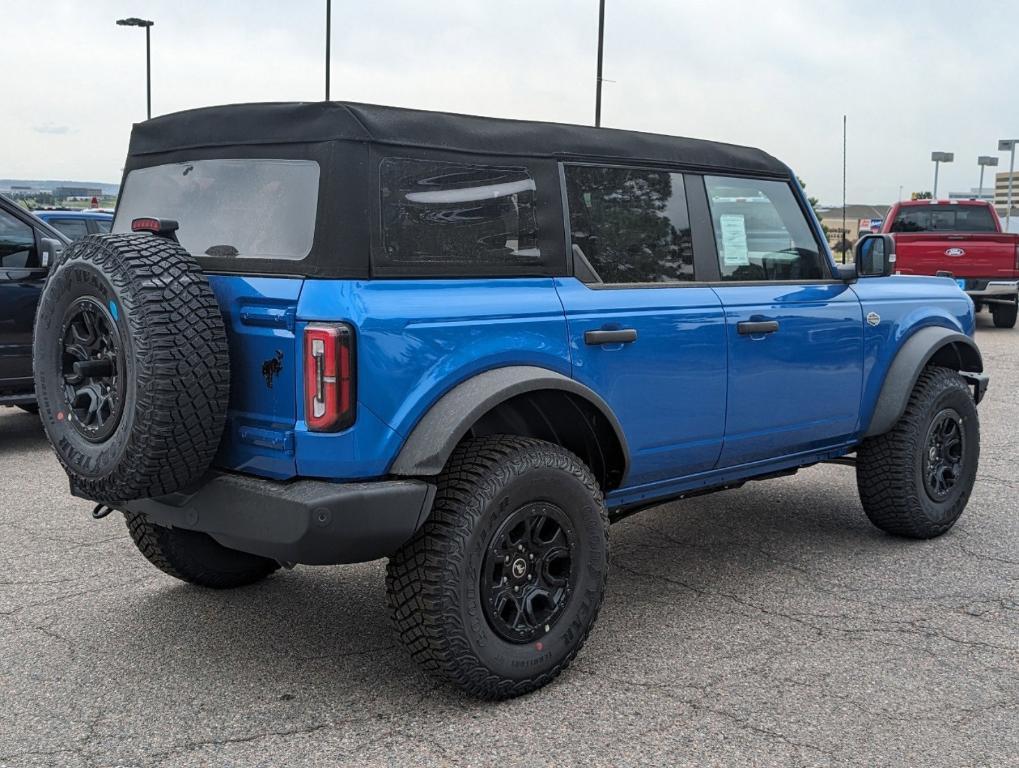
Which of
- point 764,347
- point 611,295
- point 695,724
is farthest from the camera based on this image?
point 764,347

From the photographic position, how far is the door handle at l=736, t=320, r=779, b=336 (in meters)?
4.52

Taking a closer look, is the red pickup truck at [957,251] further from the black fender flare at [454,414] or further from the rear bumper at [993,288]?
the black fender flare at [454,414]

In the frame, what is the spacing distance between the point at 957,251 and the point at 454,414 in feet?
50.7

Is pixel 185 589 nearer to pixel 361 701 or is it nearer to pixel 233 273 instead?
pixel 361 701

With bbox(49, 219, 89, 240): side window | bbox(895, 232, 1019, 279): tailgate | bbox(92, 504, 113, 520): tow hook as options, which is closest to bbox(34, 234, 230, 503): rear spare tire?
bbox(92, 504, 113, 520): tow hook

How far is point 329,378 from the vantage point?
3.25 metres

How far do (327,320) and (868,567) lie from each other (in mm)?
3103

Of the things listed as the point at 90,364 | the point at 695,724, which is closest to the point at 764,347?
the point at 695,724

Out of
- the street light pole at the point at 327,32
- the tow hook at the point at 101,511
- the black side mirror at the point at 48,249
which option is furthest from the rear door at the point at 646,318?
A: the street light pole at the point at 327,32

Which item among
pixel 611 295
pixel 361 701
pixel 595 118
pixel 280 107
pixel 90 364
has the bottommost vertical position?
pixel 361 701

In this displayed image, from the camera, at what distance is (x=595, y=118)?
73.5ft

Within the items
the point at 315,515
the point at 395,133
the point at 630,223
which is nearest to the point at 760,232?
the point at 630,223

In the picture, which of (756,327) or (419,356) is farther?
(756,327)

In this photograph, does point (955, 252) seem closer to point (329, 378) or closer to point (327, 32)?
point (329, 378)
